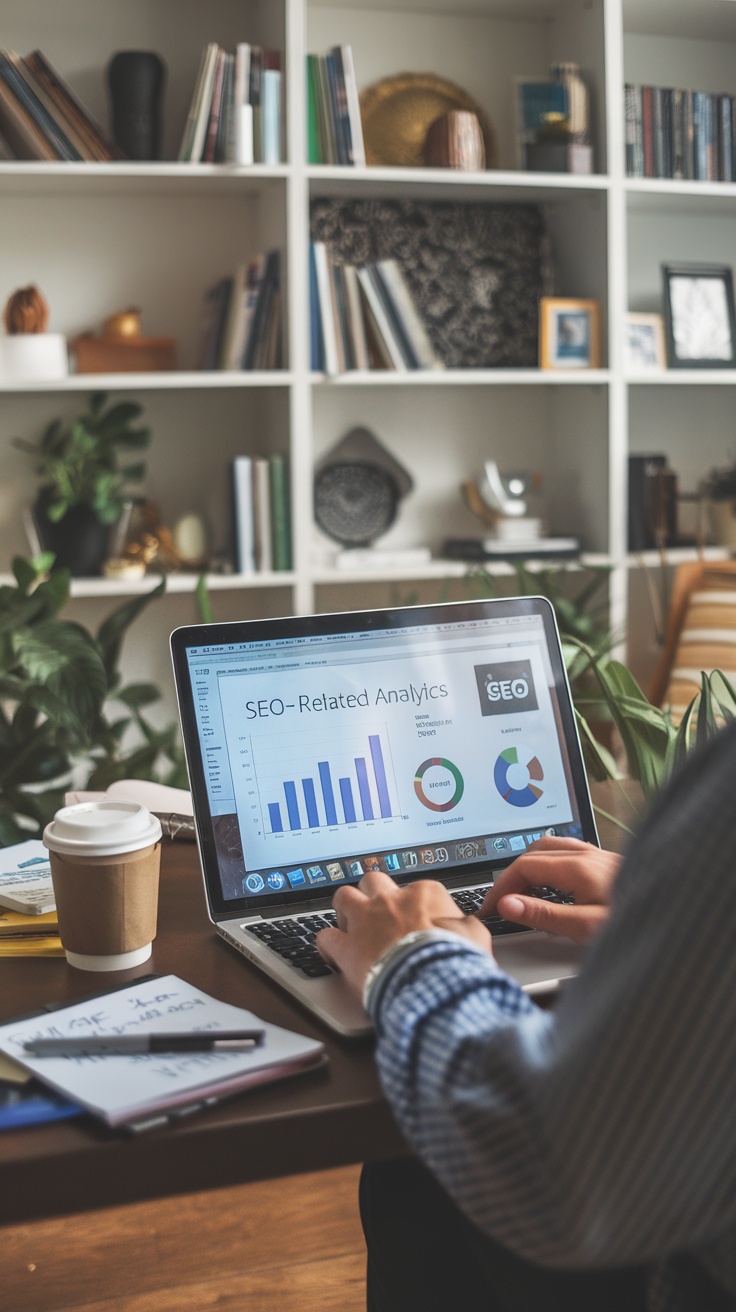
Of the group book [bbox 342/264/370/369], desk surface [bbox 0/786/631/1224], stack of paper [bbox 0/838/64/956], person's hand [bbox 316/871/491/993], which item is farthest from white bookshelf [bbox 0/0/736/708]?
desk surface [bbox 0/786/631/1224]

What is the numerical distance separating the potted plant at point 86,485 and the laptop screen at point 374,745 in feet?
5.89

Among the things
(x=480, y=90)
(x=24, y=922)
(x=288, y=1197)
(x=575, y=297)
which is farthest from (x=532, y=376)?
(x=24, y=922)

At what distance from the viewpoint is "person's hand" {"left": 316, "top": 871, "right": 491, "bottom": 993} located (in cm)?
79

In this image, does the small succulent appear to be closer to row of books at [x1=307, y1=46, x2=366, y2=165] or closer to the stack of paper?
row of books at [x1=307, y1=46, x2=366, y2=165]

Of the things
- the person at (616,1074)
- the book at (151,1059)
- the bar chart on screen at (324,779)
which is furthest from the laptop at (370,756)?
the person at (616,1074)

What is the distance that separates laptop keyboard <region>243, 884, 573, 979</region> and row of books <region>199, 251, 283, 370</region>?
79.9 inches

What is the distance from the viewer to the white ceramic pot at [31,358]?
8.87ft

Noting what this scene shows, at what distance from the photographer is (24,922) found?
3.17ft

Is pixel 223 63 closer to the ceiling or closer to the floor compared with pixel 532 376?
closer to the ceiling

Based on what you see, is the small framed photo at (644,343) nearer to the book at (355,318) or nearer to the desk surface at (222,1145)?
the book at (355,318)

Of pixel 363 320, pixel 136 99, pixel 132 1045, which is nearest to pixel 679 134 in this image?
pixel 363 320

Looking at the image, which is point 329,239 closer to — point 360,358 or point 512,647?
point 360,358

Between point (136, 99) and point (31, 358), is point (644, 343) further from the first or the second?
point (31, 358)

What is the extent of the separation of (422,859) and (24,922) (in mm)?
337
